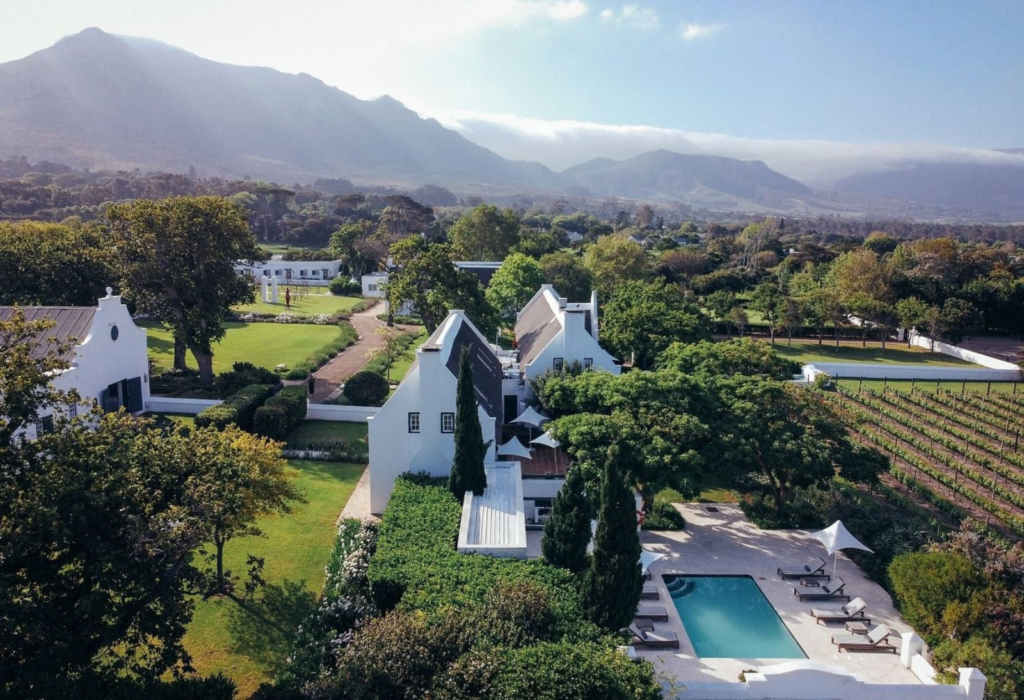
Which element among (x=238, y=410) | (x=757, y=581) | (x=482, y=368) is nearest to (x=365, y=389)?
(x=238, y=410)

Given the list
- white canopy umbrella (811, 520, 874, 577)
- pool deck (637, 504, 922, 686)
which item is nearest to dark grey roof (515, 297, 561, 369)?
pool deck (637, 504, 922, 686)

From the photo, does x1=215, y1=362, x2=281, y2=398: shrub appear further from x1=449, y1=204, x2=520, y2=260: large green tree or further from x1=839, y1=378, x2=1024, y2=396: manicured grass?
x1=449, y1=204, x2=520, y2=260: large green tree

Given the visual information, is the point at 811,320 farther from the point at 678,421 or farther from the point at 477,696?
the point at 477,696

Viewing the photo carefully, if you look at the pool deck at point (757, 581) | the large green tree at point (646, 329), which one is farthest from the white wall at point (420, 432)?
the large green tree at point (646, 329)

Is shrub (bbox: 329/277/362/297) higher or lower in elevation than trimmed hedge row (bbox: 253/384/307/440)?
higher

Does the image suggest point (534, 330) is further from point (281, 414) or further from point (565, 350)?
point (281, 414)

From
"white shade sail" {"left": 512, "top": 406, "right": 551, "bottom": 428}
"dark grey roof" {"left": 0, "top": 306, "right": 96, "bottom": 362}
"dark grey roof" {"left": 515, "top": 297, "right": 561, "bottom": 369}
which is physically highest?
"dark grey roof" {"left": 0, "top": 306, "right": 96, "bottom": 362}
